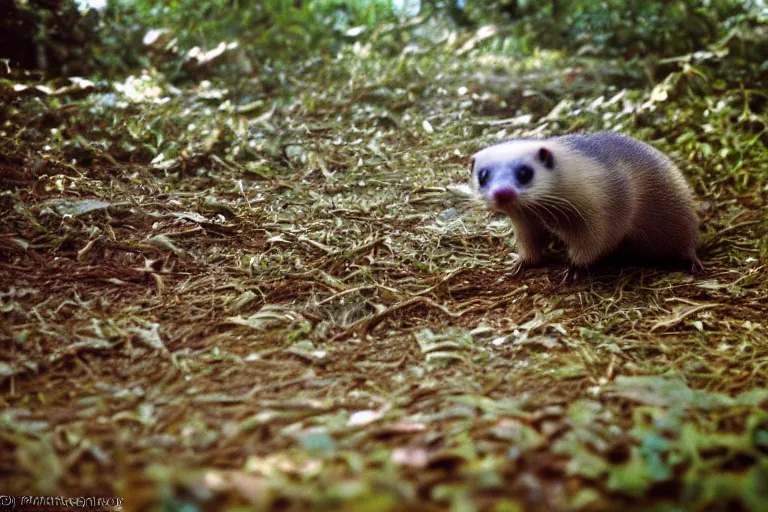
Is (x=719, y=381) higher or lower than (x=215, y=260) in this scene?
lower

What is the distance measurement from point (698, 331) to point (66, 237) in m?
3.36

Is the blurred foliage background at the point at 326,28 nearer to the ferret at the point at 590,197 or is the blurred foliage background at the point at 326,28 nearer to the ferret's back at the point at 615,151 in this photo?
the ferret's back at the point at 615,151

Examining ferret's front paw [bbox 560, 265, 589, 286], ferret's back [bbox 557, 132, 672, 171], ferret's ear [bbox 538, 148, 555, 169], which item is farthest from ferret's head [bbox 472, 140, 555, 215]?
ferret's front paw [bbox 560, 265, 589, 286]

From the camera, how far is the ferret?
3229 mm

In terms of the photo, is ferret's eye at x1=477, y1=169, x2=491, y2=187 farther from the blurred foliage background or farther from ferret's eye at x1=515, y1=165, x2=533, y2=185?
the blurred foliage background

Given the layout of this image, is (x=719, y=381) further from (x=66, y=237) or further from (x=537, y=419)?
(x=66, y=237)

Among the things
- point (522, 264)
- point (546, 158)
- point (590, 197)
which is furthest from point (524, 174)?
point (522, 264)

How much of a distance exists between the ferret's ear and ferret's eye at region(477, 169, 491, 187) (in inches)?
11.9

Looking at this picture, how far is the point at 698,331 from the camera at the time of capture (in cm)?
279

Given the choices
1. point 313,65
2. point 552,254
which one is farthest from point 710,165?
point 313,65

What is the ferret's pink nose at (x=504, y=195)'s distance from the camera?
3.09m

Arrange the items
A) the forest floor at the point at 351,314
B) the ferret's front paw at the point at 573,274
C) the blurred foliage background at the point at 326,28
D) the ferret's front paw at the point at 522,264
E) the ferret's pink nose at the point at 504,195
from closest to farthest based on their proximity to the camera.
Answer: the forest floor at the point at 351,314, the ferret's pink nose at the point at 504,195, the ferret's front paw at the point at 573,274, the ferret's front paw at the point at 522,264, the blurred foliage background at the point at 326,28

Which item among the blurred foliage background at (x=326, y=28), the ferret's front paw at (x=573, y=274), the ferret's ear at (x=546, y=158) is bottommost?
the ferret's front paw at (x=573, y=274)

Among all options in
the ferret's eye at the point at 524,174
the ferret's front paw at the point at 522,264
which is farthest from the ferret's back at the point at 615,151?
the ferret's front paw at the point at 522,264
